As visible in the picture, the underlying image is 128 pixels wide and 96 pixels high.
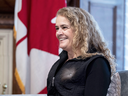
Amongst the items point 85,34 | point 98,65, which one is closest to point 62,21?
point 85,34

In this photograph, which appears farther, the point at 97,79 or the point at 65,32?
the point at 65,32

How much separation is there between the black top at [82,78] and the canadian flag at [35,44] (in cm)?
72

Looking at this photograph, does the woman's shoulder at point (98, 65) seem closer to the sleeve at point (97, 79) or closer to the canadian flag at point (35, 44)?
the sleeve at point (97, 79)

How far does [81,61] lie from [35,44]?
967 millimetres

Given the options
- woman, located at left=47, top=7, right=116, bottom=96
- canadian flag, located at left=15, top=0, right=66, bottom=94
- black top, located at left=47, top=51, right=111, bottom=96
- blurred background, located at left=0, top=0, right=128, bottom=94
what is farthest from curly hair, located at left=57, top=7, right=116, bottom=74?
blurred background, located at left=0, top=0, right=128, bottom=94

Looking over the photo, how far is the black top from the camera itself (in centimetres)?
86

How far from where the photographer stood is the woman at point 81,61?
0.88m

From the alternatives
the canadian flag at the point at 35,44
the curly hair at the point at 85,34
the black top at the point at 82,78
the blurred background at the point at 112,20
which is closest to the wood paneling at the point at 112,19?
the blurred background at the point at 112,20

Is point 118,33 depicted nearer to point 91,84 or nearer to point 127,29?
point 127,29

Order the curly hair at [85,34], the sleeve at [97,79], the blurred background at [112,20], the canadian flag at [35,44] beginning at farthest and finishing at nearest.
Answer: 1. the blurred background at [112,20]
2. the canadian flag at [35,44]
3. the curly hair at [85,34]
4. the sleeve at [97,79]

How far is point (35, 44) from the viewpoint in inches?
73.2

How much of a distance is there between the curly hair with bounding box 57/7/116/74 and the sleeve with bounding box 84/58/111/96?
16 centimetres

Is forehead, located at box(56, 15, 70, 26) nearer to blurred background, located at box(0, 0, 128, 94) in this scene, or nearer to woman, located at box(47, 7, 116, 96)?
woman, located at box(47, 7, 116, 96)

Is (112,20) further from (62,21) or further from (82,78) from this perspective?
(82,78)
